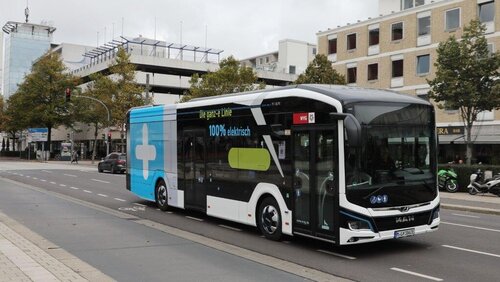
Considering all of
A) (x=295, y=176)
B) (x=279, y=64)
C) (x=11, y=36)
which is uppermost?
(x=11, y=36)

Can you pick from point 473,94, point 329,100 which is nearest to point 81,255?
point 329,100

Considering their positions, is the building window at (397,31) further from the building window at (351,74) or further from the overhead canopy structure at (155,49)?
the overhead canopy structure at (155,49)

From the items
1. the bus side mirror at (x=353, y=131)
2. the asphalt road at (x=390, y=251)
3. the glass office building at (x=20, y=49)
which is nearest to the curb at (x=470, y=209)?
the asphalt road at (x=390, y=251)

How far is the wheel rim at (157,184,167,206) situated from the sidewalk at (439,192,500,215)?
949cm

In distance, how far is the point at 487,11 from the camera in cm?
3878

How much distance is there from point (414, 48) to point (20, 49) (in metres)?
105

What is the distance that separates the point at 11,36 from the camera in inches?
4754

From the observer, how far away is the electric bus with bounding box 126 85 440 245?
859cm

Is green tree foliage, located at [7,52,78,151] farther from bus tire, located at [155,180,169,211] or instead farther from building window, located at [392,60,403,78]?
bus tire, located at [155,180,169,211]

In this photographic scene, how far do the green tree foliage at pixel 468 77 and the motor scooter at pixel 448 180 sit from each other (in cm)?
461

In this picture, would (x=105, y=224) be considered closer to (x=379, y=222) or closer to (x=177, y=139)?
(x=177, y=139)

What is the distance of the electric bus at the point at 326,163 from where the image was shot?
8594mm

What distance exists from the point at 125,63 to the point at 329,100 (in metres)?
52.7

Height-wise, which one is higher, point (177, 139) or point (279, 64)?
point (279, 64)
